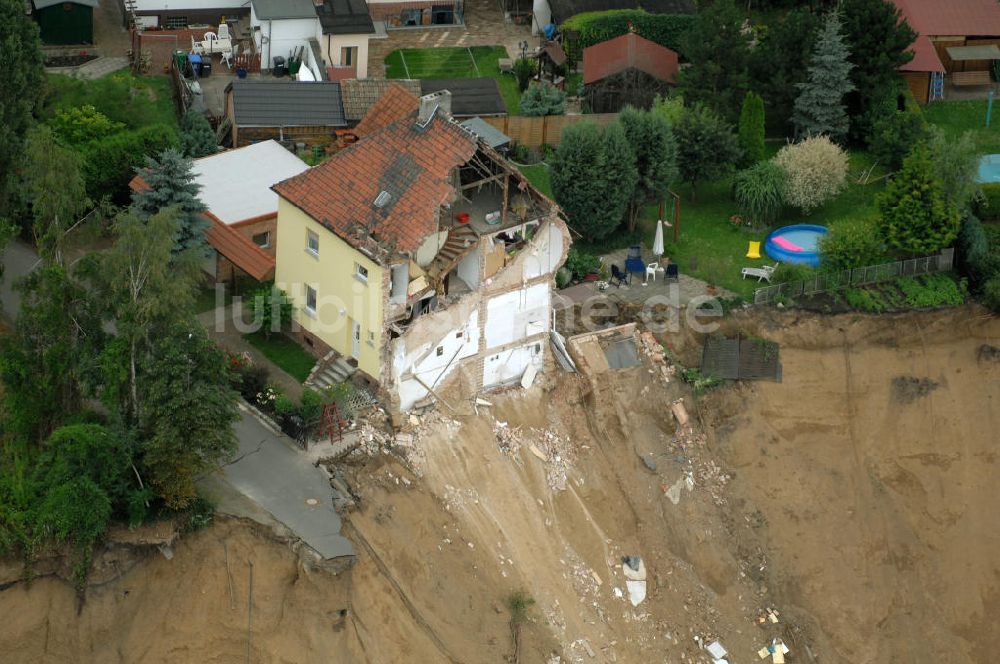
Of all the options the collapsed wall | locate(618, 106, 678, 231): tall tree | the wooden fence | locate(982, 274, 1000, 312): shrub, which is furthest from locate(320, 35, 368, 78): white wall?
locate(982, 274, 1000, 312): shrub

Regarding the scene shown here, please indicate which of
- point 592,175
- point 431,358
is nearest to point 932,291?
point 592,175

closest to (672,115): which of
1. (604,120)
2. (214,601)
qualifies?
(604,120)

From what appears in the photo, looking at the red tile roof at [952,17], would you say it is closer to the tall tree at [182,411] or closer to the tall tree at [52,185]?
the tall tree at [182,411]

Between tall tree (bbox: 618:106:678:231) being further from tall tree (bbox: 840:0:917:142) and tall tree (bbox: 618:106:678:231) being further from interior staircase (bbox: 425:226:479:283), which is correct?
tall tree (bbox: 840:0:917:142)

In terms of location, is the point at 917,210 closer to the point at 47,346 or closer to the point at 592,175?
the point at 592,175

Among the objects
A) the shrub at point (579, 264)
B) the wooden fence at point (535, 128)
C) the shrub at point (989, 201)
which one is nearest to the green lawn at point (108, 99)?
the wooden fence at point (535, 128)

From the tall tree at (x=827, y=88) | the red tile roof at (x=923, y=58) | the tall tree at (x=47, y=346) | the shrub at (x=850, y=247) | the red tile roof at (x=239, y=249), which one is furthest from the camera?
the red tile roof at (x=923, y=58)
